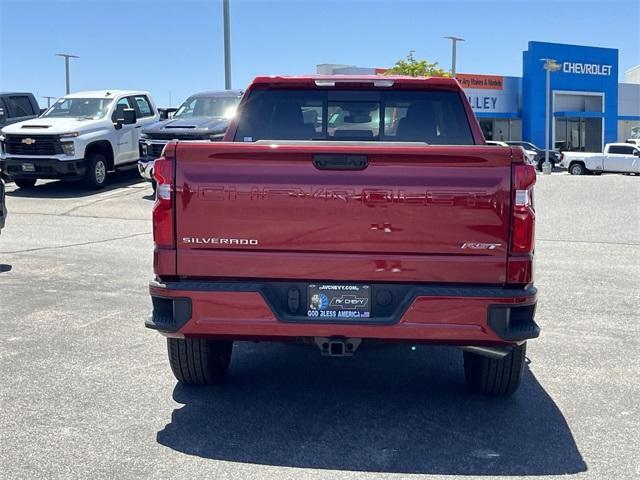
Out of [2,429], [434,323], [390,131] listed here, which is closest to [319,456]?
[434,323]

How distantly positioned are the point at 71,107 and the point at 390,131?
14341 millimetres

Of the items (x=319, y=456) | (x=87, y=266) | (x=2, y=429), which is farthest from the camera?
(x=87, y=266)

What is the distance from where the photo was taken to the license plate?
429 centimetres

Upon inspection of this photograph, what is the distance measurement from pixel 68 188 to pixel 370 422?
1534cm

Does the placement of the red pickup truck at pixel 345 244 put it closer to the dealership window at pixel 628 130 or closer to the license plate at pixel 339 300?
the license plate at pixel 339 300

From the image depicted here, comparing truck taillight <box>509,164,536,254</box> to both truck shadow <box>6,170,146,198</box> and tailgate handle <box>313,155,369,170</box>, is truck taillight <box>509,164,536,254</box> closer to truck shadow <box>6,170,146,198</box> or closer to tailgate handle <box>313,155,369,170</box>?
tailgate handle <box>313,155,369,170</box>

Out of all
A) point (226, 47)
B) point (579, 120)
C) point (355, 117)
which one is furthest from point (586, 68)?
point (355, 117)

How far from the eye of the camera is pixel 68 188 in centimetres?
1850

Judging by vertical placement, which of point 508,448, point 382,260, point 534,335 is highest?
point 382,260

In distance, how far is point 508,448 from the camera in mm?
4242

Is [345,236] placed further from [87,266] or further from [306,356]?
[87,266]

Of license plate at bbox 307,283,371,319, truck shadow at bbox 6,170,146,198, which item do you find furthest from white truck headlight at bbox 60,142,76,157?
license plate at bbox 307,283,371,319

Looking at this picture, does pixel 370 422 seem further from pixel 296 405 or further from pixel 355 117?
pixel 355 117

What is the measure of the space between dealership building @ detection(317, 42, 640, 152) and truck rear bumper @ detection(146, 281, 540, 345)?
1731 inches
